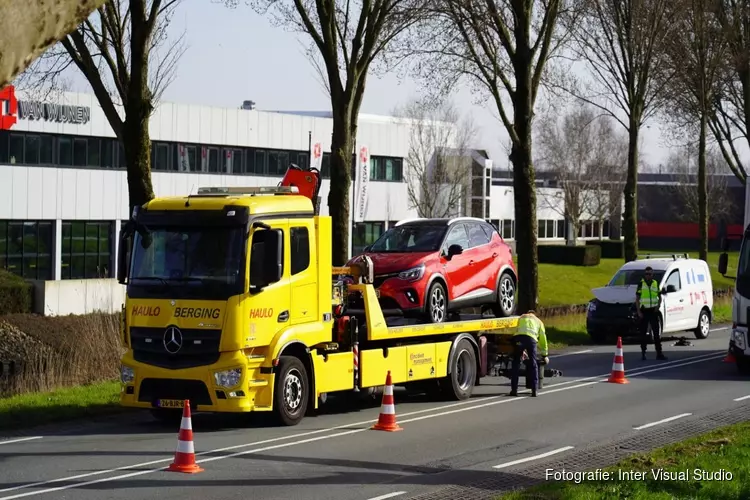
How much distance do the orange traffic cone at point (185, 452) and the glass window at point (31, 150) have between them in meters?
36.6

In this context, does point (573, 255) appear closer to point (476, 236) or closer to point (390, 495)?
point (476, 236)

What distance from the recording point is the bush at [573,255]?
5778cm

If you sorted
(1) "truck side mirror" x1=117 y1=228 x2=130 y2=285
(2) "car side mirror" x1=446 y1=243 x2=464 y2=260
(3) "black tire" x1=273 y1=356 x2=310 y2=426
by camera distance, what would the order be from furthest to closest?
1. (2) "car side mirror" x1=446 y1=243 x2=464 y2=260
2. (1) "truck side mirror" x1=117 y1=228 x2=130 y2=285
3. (3) "black tire" x1=273 y1=356 x2=310 y2=426

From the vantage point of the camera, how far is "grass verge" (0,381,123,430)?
47.1 feet

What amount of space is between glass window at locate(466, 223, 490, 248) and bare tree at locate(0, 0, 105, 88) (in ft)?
48.5

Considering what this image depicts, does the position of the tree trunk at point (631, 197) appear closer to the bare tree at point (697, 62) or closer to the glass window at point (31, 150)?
the bare tree at point (697, 62)

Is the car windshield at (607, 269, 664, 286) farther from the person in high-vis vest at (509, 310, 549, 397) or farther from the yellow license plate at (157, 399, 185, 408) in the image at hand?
the yellow license plate at (157, 399, 185, 408)

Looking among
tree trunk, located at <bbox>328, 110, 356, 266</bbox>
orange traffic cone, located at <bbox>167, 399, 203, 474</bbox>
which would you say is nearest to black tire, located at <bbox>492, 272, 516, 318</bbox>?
tree trunk, located at <bbox>328, 110, 356, 266</bbox>

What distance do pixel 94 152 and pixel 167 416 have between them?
34863 mm

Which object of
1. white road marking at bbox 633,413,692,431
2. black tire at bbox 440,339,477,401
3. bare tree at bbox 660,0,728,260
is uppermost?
bare tree at bbox 660,0,728,260

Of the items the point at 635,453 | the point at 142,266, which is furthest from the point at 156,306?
the point at 635,453

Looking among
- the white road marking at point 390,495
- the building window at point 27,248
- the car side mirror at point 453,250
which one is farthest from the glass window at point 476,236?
the building window at point 27,248

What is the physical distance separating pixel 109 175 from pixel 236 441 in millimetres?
37339

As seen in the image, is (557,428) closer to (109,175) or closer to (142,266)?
(142,266)
